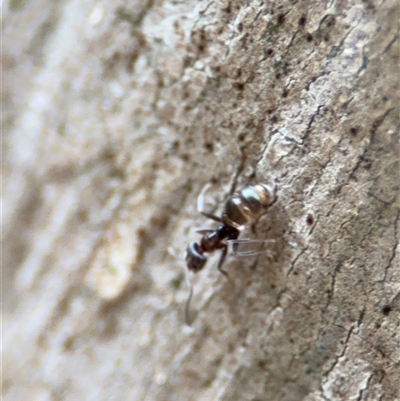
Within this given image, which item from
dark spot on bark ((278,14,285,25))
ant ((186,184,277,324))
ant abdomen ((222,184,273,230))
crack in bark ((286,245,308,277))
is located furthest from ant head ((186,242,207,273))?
dark spot on bark ((278,14,285,25))

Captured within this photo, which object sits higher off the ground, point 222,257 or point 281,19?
point 281,19

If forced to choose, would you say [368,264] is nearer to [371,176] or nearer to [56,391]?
[371,176]

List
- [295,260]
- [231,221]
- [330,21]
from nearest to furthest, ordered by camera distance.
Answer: [330,21] → [295,260] → [231,221]

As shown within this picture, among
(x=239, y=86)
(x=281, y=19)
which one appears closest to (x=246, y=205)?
(x=239, y=86)

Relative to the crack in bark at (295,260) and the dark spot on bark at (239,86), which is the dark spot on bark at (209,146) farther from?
the crack in bark at (295,260)

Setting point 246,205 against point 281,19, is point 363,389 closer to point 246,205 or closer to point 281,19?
point 246,205

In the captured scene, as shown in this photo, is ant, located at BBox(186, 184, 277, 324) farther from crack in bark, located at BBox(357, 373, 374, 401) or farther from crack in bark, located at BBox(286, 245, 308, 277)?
crack in bark, located at BBox(357, 373, 374, 401)

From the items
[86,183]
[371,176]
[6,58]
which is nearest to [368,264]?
[371,176]
